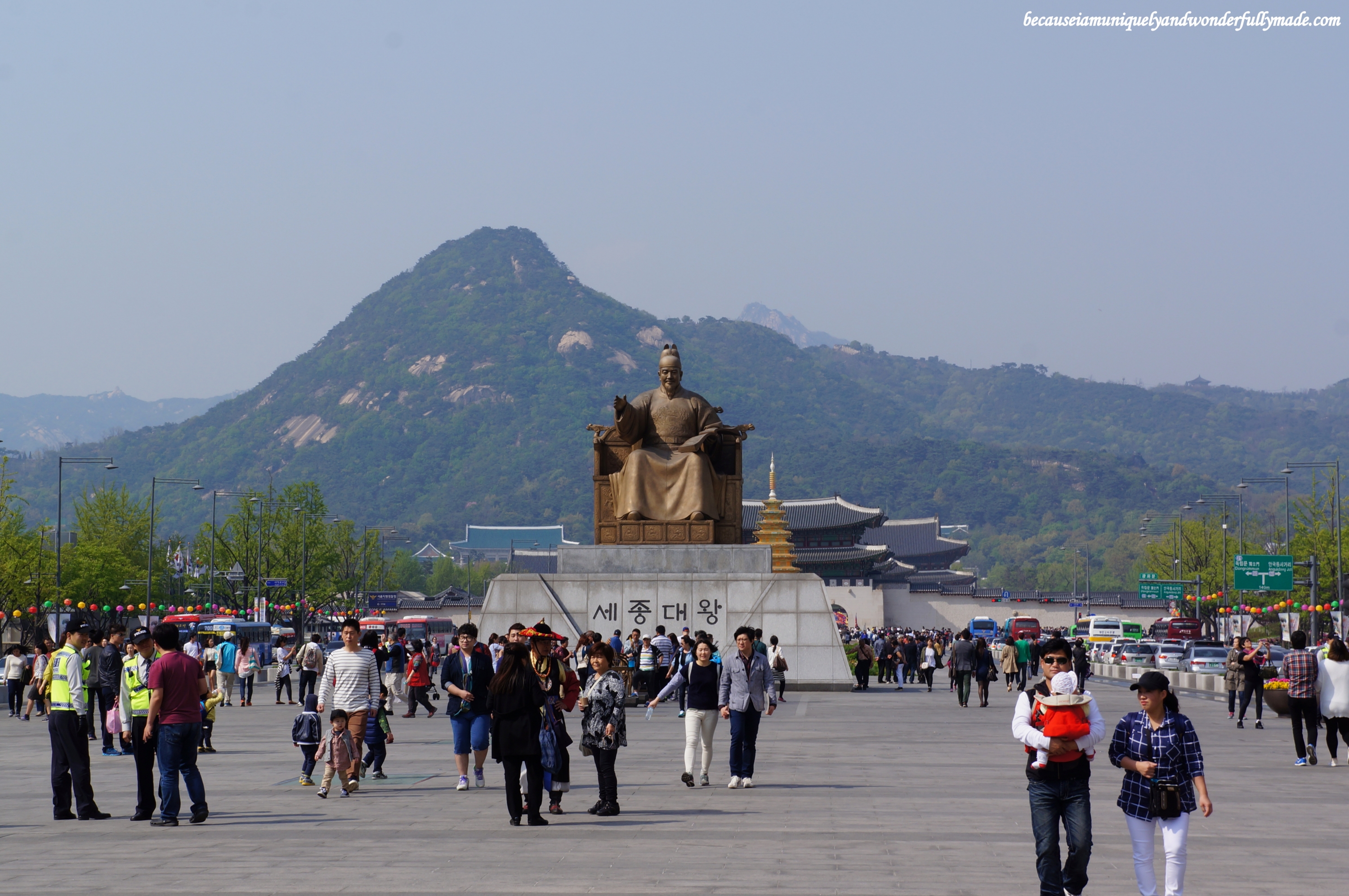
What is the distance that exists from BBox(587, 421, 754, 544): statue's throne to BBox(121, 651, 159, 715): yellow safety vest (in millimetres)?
18184

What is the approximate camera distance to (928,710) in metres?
26.5

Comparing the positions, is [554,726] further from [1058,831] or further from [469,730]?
[1058,831]

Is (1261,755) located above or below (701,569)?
below

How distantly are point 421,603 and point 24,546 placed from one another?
52611 mm

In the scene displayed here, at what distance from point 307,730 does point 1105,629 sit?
6844 centimetres

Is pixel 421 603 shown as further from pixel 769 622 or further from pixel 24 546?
pixel 769 622

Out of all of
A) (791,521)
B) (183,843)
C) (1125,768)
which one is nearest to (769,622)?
(183,843)

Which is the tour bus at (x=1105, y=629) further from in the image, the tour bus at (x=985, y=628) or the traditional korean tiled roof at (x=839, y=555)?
the traditional korean tiled roof at (x=839, y=555)

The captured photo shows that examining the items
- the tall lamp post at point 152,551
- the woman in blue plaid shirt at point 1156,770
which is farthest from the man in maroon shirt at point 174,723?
the tall lamp post at point 152,551

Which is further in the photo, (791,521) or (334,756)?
(791,521)

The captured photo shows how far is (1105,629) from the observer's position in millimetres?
77312

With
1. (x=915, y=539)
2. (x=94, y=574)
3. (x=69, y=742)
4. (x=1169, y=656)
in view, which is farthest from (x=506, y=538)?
(x=69, y=742)

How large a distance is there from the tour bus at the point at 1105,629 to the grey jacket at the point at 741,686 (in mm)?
62433

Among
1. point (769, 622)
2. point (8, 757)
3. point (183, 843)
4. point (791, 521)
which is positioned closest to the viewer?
point (183, 843)
